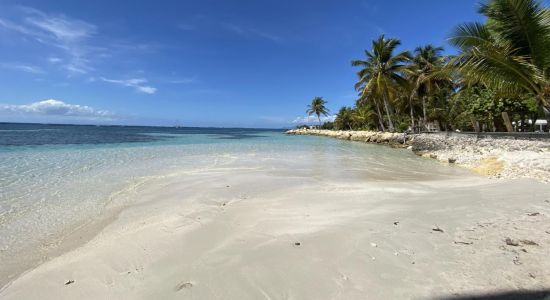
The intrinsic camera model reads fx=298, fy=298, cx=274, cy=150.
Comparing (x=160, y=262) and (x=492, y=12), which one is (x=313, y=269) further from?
(x=492, y=12)

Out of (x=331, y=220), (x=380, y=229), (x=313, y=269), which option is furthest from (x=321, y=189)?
(x=313, y=269)

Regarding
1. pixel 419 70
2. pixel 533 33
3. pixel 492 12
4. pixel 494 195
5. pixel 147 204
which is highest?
pixel 419 70

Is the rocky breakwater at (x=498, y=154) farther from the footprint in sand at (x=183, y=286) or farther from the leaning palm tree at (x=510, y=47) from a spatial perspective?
the footprint in sand at (x=183, y=286)

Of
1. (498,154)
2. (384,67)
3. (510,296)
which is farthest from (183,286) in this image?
(384,67)

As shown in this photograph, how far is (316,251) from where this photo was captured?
323cm

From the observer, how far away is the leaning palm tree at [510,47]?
282 inches

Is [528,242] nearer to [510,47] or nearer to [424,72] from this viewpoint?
[510,47]

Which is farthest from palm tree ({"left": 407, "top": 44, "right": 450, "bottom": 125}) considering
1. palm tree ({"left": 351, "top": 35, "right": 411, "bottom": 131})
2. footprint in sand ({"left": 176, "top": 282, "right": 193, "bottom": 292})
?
footprint in sand ({"left": 176, "top": 282, "right": 193, "bottom": 292})

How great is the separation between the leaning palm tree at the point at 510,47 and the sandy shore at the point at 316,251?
3.35 m

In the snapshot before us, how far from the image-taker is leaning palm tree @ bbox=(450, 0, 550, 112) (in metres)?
7.17

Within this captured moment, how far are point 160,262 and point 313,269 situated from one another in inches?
65.8

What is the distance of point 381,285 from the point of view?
2.50 metres

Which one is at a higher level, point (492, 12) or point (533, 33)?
point (492, 12)

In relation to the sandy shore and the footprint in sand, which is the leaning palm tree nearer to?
the sandy shore
